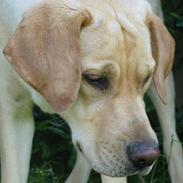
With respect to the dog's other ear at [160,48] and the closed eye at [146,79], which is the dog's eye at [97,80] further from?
the dog's other ear at [160,48]

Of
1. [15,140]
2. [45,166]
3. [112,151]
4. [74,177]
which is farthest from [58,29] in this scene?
[45,166]

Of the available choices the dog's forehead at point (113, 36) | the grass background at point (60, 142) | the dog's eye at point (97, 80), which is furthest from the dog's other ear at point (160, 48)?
the grass background at point (60, 142)

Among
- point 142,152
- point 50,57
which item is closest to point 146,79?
point 142,152

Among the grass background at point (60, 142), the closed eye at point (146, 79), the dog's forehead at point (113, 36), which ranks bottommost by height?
the grass background at point (60, 142)

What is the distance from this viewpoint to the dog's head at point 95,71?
13.0 ft

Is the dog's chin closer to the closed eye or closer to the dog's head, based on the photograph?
the dog's head

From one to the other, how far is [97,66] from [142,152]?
1.35ft

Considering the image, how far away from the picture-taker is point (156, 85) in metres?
4.43

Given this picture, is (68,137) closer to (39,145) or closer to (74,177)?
(39,145)

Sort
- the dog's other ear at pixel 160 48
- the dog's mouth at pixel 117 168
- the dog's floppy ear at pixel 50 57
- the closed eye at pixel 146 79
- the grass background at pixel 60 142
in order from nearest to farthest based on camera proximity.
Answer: the dog's floppy ear at pixel 50 57, the dog's mouth at pixel 117 168, the closed eye at pixel 146 79, the dog's other ear at pixel 160 48, the grass background at pixel 60 142

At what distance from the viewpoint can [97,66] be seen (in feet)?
13.1

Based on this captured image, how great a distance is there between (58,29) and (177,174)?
5.17 ft

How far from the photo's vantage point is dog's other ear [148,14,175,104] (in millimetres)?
4367

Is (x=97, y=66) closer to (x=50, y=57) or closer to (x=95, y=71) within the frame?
(x=95, y=71)
